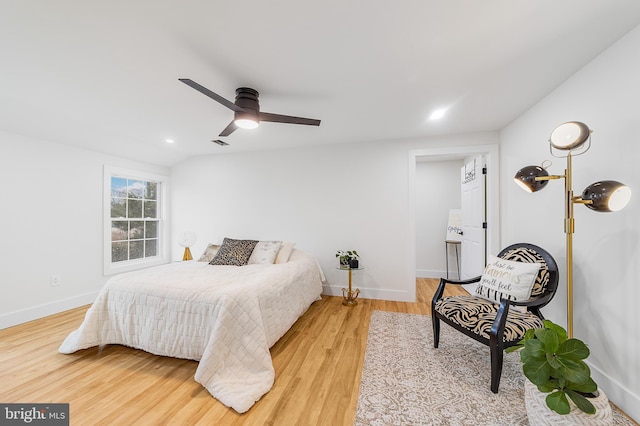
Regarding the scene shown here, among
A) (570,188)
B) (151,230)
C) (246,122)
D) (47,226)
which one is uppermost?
(246,122)

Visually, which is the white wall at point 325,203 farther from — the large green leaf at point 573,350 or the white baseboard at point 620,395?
the large green leaf at point 573,350

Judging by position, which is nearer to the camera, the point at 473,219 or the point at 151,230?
the point at 473,219

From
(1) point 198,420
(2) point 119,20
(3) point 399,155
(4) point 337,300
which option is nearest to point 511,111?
(3) point 399,155

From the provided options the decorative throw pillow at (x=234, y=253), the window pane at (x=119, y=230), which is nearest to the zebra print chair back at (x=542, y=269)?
the decorative throw pillow at (x=234, y=253)

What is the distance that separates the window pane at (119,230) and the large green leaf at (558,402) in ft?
17.1

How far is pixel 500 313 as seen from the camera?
1.74m

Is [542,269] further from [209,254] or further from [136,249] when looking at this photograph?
[136,249]

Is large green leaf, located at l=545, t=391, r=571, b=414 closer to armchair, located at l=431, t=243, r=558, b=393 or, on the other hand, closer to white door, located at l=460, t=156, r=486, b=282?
armchair, located at l=431, t=243, r=558, b=393

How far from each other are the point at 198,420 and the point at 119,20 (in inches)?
95.2

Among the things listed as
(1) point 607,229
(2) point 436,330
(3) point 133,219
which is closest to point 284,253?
(2) point 436,330

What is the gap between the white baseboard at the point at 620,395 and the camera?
1478 millimetres

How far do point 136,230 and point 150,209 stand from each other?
450mm

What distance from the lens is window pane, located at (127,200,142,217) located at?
417 cm

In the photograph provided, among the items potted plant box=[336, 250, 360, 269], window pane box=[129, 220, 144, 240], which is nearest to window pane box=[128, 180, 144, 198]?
window pane box=[129, 220, 144, 240]
